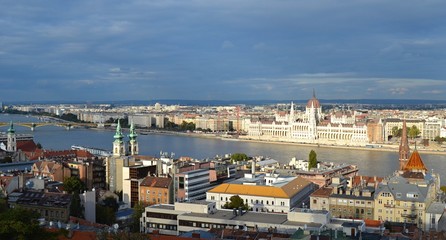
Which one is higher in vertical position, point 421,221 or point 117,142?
point 117,142

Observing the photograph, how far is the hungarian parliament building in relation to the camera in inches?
1369

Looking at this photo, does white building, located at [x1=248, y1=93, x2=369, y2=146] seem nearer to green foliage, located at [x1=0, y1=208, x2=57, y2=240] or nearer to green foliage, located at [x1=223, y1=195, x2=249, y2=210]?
green foliage, located at [x1=223, y1=195, x2=249, y2=210]

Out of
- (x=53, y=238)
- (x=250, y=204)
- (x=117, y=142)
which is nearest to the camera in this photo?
(x=53, y=238)

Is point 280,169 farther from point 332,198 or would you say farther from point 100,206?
point 100,206

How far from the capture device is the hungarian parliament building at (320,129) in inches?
1369

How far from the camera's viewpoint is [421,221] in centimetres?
969

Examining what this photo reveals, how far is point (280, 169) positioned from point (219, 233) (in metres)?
8.11

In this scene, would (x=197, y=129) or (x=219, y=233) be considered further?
(x=197, y=129)

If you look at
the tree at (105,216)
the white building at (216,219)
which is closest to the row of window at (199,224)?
the white building at (216,219)

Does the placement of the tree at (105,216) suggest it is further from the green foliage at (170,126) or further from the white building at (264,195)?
the green foliage at (170,126)

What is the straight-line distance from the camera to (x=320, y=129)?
124 ft

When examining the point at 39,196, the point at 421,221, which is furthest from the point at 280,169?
the point at 39,196

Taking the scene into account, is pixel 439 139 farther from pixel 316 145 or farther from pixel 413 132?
pixel 316 145

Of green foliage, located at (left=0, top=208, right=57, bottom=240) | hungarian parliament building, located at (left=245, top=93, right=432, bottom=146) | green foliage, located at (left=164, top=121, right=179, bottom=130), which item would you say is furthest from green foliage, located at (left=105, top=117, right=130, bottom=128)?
green foliage, located at (left=0, top=208, right=57, bottom=240)
